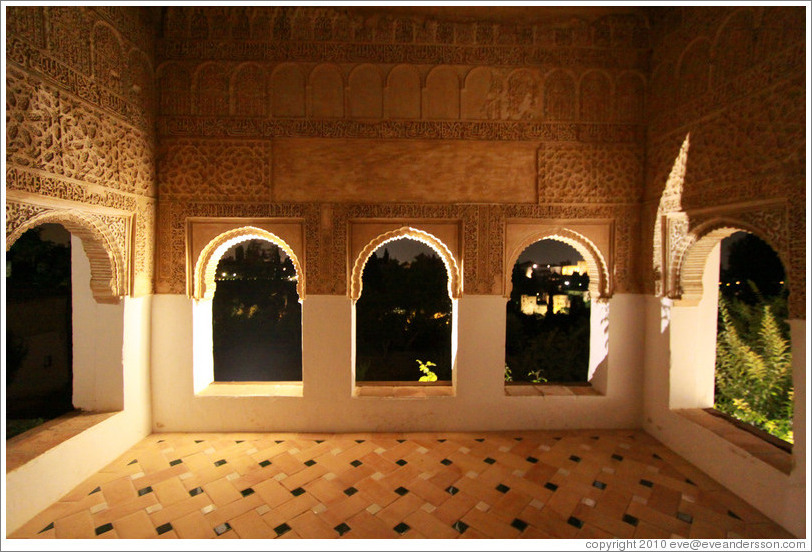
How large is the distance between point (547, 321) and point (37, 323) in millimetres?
12875

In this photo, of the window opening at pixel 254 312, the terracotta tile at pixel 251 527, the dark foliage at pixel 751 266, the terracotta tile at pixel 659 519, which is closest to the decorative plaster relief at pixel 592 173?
the terracotta tile at pixel 659 519

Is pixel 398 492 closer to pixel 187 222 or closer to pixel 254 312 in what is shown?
pixel 187 222

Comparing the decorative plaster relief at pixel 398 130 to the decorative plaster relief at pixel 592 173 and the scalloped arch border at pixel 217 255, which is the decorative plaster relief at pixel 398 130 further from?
the scalloped arch border at pixel 217 255

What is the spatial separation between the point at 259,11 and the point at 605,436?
572 centimetres

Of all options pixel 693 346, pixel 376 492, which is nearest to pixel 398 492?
pixel 376 492

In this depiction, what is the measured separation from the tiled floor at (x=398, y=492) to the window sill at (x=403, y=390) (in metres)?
0.42

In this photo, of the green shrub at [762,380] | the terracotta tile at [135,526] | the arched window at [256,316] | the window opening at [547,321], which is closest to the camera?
the terracotta tile at [135,526]

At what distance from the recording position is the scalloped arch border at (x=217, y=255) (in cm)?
403

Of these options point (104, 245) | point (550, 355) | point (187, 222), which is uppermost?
point (187, 222)

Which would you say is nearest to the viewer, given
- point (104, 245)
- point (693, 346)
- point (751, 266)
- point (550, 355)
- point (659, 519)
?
point (659, 519)

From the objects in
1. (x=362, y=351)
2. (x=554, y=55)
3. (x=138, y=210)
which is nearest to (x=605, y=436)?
(x=554, y=55)

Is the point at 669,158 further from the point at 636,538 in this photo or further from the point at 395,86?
the point at 636,538

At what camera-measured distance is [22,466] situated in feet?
8.85

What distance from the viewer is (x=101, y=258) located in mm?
3500
